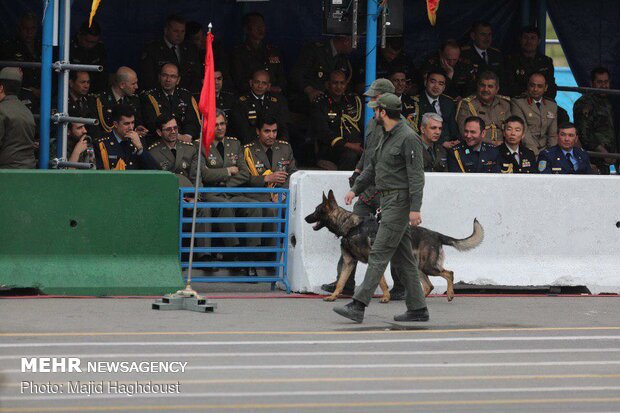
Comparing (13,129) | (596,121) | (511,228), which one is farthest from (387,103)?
(596,121)

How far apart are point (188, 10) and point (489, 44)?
444 cm

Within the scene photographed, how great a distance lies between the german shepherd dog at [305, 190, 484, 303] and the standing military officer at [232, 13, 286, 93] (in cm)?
512

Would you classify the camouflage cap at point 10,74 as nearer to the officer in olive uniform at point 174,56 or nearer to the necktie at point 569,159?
the officer in olive uniform at point 174,56

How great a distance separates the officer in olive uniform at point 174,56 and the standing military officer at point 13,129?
3.51 metres

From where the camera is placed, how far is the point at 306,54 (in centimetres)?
1958

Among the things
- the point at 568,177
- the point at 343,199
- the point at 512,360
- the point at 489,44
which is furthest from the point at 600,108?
the point at 512,360

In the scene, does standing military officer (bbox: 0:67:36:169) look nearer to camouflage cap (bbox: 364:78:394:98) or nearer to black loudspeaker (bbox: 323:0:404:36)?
black loudspeaker (bbox: 323:0:404:36)

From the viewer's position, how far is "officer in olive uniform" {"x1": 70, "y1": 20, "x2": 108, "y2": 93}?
18.2m

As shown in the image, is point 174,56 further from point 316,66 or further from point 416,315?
point 416,315

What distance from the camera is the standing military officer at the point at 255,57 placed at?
62.7 ft

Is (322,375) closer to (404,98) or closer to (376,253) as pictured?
(376,253)

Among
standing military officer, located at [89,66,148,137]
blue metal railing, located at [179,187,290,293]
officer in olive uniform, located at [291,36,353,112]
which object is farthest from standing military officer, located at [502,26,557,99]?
blue metal railing, located at [179,187,290,293]

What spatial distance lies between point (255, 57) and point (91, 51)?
232 cm

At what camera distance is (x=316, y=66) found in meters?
19.6
